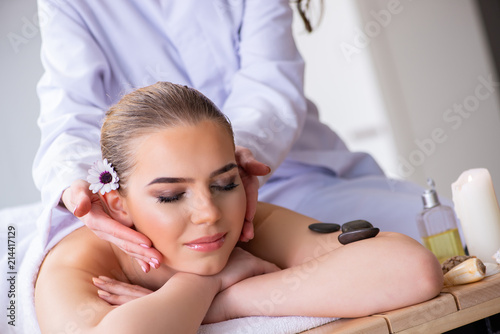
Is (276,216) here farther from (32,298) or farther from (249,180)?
(32,298)

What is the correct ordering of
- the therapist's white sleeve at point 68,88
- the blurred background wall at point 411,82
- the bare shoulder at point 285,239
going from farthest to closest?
the blurred background wall at point 411,82, the therapist's white sleeve at point 68,88, the bare shoulder at point 285,239

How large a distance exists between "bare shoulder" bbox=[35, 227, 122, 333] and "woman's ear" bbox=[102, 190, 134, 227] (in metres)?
0.09

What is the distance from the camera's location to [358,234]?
0.99 metres

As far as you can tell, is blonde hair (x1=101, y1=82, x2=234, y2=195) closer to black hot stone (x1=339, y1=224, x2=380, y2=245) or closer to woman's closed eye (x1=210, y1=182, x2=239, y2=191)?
woman's closed eye (x1=210, y1=182, x2=239, y2=191)

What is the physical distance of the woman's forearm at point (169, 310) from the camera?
2.74 ft

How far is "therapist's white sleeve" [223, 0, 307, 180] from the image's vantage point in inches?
57.0

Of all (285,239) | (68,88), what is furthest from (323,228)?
(68,88)

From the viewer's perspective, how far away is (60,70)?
1.58 meters

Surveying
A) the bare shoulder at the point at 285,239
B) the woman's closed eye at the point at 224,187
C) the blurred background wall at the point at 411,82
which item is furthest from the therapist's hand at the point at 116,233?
the blurred background wall at the point at 411,82

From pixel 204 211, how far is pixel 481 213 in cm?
56

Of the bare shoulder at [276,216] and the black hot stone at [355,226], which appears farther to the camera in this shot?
the bare shoulder at [276,216]

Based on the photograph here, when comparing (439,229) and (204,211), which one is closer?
(204,211)

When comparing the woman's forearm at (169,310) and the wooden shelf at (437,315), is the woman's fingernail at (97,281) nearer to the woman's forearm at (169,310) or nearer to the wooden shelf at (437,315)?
the woman's forearm at (169,310)

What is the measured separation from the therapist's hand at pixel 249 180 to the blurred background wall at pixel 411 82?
250 centimetres
